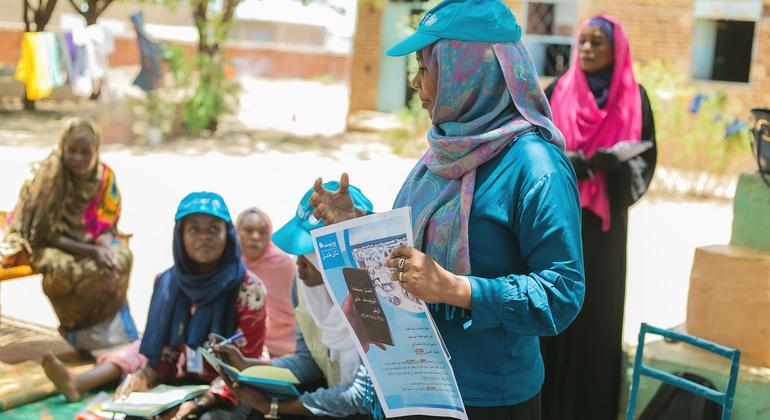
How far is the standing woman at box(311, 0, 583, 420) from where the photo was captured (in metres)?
1.69

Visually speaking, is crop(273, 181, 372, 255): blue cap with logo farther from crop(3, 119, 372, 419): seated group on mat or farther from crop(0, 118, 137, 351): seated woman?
crop(0, 118, 137, 351): seated woman

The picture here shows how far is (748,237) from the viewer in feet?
13.1

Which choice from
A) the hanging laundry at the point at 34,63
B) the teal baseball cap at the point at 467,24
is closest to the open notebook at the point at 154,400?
the teal baseball cap at the point at 467,24

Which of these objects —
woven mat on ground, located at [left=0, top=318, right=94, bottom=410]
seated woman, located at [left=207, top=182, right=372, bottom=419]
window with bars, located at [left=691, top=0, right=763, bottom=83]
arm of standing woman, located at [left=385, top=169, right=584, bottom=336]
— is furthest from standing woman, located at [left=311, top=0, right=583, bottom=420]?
window with bars, located at [left=691, top=0, right=763, bottom=83]

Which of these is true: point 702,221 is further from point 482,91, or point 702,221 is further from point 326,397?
point 482,91

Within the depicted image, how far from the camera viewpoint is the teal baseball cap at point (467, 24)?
178cm

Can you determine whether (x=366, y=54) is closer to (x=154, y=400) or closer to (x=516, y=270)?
(x=154, y=400)

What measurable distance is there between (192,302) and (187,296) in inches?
1.4

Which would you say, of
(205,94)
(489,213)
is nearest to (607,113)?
(489,213)

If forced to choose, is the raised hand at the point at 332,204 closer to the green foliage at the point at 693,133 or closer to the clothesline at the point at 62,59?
the green foliage at the point at 693,133

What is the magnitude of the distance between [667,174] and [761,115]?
8125mm

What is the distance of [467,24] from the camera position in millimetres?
1785

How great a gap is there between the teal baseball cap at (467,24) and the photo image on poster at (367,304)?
0.47 metres

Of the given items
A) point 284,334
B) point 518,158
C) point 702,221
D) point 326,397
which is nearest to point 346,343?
point 326,397
